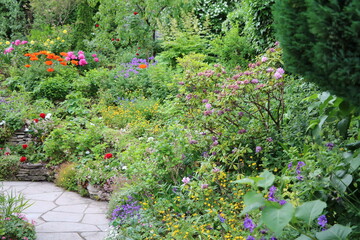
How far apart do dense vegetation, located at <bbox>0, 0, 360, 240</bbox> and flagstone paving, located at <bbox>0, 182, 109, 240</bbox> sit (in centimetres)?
22

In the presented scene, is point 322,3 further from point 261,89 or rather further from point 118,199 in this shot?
point 118,199

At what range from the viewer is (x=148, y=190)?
13.5 feet

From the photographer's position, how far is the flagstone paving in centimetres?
380

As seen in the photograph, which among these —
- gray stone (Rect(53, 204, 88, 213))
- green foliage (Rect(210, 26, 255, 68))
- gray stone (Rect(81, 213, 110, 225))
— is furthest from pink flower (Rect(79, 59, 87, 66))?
gray stone (Rect(81, 213, 110, 225))

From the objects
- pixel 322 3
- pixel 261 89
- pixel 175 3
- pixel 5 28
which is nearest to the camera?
pixel 322 3

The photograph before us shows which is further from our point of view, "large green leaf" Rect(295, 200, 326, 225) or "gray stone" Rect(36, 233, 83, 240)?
"gray stone" Rect(36, 233, 83, 240)

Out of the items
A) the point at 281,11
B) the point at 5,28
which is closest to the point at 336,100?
the point at 281,11

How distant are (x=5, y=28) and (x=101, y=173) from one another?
33.4 feet

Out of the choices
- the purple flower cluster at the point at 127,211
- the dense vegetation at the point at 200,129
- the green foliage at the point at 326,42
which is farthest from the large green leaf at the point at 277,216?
the purple flower cluster at the point at 127,211

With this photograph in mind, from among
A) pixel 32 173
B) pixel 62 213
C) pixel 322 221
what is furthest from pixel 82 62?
pixel 322 221

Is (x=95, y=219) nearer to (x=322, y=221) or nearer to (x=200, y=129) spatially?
(x=200, y=129)

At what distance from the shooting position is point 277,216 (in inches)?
67.9

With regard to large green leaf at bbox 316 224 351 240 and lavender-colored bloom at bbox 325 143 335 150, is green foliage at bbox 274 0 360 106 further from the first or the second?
lavender-colored bloom at bbox 325 143 335 150

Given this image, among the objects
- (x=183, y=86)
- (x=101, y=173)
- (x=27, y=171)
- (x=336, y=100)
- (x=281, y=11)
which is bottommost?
(x=27, y=171)
